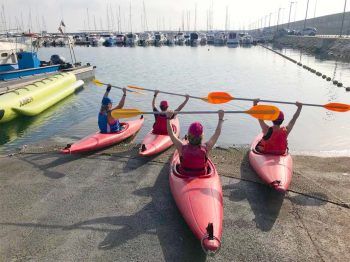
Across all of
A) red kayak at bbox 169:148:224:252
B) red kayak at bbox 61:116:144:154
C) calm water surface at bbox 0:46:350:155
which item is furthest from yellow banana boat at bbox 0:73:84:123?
red kayak at bbox 169:148:224:252

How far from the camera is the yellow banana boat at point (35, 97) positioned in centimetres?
1397

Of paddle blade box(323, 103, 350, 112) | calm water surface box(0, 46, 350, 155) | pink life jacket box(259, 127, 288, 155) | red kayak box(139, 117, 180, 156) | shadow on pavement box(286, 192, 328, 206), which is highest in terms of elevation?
paddle blade box(323, 103, 350, 112)

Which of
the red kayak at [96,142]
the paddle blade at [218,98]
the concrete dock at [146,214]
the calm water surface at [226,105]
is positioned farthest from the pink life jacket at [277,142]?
the red kayak at [96,142]

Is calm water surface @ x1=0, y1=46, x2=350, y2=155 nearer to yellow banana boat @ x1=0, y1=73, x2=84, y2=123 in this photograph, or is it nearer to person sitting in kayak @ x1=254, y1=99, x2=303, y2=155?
yellow banana boat @ x1=0, y1=73, x2=84, y2=123

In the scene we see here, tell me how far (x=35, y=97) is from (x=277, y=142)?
1310 centimetres

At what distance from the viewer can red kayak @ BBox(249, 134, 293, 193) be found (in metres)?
6.47

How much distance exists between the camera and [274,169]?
7.06m

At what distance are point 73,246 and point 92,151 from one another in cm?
436

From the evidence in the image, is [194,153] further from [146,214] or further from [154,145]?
[154,145]

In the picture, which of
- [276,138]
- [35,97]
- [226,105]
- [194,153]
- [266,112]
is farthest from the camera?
[226,105]

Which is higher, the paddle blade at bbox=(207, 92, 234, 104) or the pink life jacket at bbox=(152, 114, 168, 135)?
the paddle blade at bbox=(207, 92, 234, 104)

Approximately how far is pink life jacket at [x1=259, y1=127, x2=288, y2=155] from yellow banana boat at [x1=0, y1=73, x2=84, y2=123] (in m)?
11.2

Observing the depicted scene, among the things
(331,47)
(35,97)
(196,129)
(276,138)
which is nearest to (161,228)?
(196,129)

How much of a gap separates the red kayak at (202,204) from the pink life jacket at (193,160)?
122mm
